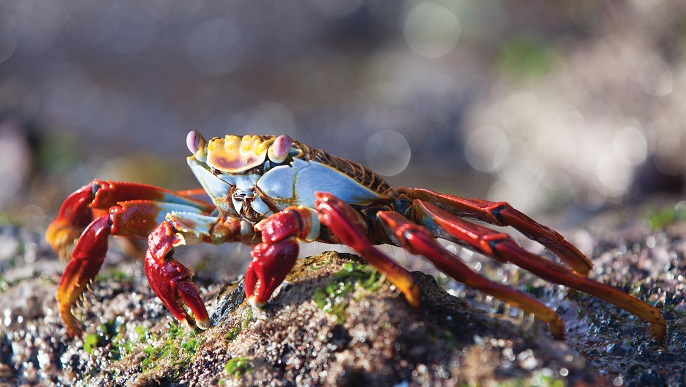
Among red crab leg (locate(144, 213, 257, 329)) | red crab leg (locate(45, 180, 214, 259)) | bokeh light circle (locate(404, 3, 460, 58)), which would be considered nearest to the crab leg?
red crab leg (locate(45, 180, 214, 259))

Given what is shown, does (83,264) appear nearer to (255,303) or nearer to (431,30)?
(255,303)

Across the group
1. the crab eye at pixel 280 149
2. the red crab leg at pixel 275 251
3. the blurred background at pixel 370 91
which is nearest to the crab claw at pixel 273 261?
the red crab leg at pixel 275 251

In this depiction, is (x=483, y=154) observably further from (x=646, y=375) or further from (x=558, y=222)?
(x=646, y=375)

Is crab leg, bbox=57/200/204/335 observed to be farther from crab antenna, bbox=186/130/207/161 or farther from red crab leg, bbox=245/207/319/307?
red crab leg, bbox=245/207/319/307

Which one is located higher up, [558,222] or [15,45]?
[558,222]

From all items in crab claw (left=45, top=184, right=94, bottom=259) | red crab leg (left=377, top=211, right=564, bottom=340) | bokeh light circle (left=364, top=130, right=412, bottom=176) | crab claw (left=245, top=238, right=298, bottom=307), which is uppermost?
bokeh light circle (left=364, top=130, right=412, bottom=176)

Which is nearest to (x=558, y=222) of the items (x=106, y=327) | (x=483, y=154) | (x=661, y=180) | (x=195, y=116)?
(x=661, y=180)

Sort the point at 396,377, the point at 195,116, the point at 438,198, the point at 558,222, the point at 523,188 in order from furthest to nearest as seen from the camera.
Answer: the point at 195,116 < the point at 523,188 < the point at 558,222 < the point at 438,198 < the point at 396,377
